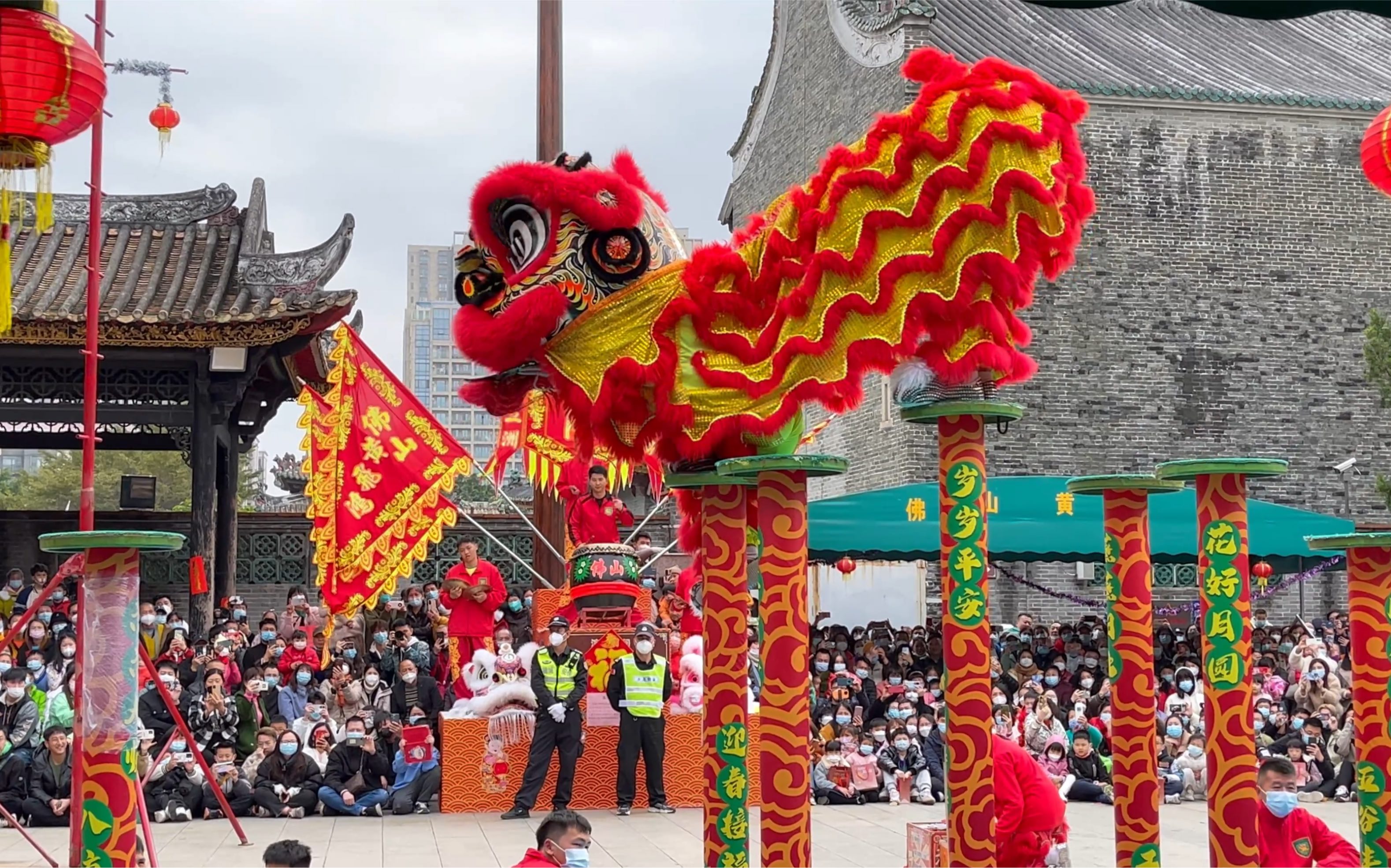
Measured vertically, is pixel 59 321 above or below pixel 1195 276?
below

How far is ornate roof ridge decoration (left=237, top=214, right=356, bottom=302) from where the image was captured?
48.8 feet

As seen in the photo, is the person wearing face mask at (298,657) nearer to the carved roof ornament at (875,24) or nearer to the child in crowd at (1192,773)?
the child in crowd at (1192,773)

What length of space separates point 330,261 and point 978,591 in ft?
36.5

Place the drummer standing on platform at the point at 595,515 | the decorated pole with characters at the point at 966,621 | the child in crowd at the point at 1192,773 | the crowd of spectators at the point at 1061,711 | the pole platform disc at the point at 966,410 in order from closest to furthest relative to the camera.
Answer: the decorated pole with characters at the point at 966,621 → the pole platform disc at the point at 966,410 → the drummer standing on platform at the point at 595,515 → the crowd of spectators at the point at 1061,711 → the child in crowd at the point at 1192,773

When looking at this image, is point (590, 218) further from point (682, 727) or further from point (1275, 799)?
point (682, 727)

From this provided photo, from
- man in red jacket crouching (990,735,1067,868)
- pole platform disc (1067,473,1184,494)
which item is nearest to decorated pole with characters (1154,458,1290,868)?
pole platform disc (1067,473,1184,494)

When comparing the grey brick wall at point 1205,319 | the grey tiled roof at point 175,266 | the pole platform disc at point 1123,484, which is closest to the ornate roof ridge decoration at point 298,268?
the grey tiled roof at point 175,266

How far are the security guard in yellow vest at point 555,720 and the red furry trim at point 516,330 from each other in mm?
4717

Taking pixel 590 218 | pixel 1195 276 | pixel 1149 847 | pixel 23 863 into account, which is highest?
pixel 1195 276

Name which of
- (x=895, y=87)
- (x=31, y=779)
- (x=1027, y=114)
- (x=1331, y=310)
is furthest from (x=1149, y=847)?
(x=1331, y=310)

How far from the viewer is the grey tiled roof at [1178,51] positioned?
20.2 m

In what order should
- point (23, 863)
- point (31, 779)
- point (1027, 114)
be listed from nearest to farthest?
point (1027, 114) < point (23, 863) < point (31, 779)

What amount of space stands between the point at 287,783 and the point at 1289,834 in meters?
7.47

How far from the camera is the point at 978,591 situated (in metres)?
5.21
